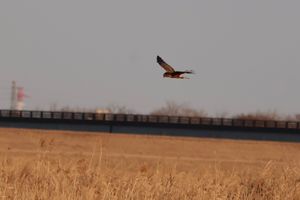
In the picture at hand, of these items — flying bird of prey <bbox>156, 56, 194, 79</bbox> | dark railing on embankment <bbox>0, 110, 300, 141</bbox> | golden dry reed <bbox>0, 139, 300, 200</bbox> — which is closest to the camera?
flying bird of prey <bbox>156, 56, 194, 79</bbox>

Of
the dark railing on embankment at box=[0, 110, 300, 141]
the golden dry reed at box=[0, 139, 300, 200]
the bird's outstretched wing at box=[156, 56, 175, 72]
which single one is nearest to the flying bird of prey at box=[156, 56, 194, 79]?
the bird's outstretched wing at box=[156, 56, 175, 72]

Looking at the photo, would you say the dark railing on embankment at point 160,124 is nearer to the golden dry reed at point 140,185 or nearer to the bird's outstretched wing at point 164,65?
the golden dry reed at point 140,185

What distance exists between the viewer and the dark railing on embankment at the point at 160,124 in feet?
230

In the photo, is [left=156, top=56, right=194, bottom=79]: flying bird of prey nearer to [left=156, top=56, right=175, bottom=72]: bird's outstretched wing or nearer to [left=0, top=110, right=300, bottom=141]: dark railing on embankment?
[left=156, top=56, right=175, bottom=72]: bird's outstretched wing

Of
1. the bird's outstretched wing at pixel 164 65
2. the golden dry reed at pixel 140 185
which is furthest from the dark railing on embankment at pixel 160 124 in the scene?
the bird's outstretched wing at pixel 164 65

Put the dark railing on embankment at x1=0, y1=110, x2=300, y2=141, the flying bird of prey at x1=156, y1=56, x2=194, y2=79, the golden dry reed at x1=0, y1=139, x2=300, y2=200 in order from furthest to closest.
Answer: the dark railing on embankment at x1=0, y1=110, x2=300, y2=141 < the golden dry reed at x1=0, y1=139, x2=300, y2=200 < the flying bird of prey at x1=156, y1=56, x2=194, y2=79

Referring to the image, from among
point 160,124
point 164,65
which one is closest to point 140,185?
point 164,65

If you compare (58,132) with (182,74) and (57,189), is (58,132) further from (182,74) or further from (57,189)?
(182,74)

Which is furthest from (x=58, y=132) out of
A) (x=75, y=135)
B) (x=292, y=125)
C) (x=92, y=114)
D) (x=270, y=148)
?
(x=292, y=125)

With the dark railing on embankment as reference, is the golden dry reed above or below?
below

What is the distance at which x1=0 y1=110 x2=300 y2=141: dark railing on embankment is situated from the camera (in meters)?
70.3

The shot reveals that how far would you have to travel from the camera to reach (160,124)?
73312 mm

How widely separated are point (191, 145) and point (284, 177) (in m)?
49.5

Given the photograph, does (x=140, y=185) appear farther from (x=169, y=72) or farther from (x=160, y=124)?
(x=160, y=124)
